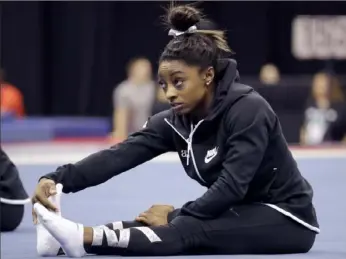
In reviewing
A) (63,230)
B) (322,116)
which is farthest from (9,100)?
(63,230)

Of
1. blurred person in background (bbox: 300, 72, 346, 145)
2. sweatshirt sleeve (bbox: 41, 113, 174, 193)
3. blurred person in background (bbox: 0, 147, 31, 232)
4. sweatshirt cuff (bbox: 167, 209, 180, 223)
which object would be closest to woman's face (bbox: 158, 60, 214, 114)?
sweatshirt sleeve (bbox: 41, 113, 174, 193)

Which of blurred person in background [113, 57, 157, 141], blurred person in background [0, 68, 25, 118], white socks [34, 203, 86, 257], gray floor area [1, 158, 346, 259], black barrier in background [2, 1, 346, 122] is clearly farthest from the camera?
black barrier in background [2, 1, 346, 122]

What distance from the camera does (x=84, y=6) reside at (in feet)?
43.9

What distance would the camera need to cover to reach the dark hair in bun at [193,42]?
3740mm

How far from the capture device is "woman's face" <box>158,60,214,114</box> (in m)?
3.74

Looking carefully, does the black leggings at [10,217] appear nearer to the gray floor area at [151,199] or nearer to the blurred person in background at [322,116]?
the gray floor area at [151,199]

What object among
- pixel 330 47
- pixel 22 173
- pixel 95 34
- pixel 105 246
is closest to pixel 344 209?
→ pixel 105 246

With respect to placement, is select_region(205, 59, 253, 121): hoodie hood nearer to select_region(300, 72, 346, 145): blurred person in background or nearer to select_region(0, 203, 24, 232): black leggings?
select_region(0, 203, 24, 232): black leggings

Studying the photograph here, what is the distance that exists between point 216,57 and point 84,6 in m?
9.77

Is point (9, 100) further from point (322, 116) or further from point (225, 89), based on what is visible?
point (225, 89)

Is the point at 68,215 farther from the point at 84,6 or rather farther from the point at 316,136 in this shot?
the point at 84,6

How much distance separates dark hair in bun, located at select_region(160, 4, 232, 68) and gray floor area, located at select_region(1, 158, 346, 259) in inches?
29.4

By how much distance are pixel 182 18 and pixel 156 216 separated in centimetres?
77

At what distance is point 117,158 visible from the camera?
3.99 meters
